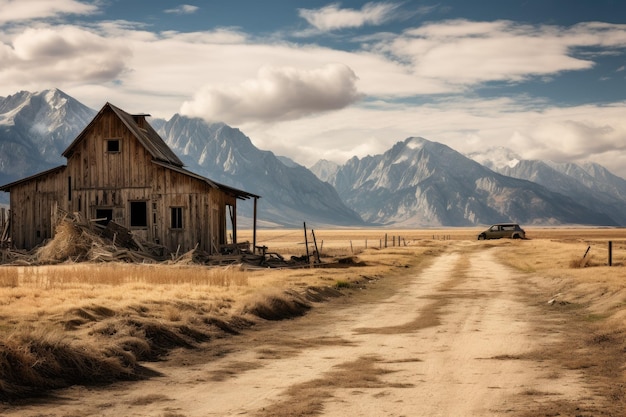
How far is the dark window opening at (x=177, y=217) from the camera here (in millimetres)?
41034

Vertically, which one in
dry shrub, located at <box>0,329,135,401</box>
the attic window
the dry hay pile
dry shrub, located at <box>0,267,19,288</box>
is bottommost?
dry shrub, located at <box>0,329,135,401</box>

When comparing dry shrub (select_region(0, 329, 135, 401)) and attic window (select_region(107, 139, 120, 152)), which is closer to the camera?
dry shrub (select_region(0, 329, 135, 401))

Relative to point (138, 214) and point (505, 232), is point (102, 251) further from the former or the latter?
point (505, 232)

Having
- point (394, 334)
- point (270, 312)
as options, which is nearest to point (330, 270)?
point (270, 312)

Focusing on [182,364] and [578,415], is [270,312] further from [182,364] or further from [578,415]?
[578,415]

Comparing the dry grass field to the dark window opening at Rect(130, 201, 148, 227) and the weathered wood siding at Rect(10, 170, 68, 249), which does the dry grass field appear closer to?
the dark window opening at Rect(130, 201, 148, 227)

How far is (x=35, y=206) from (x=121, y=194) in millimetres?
A: 5382

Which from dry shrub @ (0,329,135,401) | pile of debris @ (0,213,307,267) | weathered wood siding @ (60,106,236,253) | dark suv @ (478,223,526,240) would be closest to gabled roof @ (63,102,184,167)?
weathered wood siding @ (60,106,236,253)

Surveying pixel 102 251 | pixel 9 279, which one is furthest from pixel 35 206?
pixel 9 279

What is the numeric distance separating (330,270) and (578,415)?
84.8 ft

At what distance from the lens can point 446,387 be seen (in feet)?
34.0

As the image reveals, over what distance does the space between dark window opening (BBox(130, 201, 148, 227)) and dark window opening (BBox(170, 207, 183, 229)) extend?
5.31 ft

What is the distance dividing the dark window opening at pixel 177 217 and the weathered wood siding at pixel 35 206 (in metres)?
6.48

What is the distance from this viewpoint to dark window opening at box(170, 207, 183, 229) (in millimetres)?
41034
